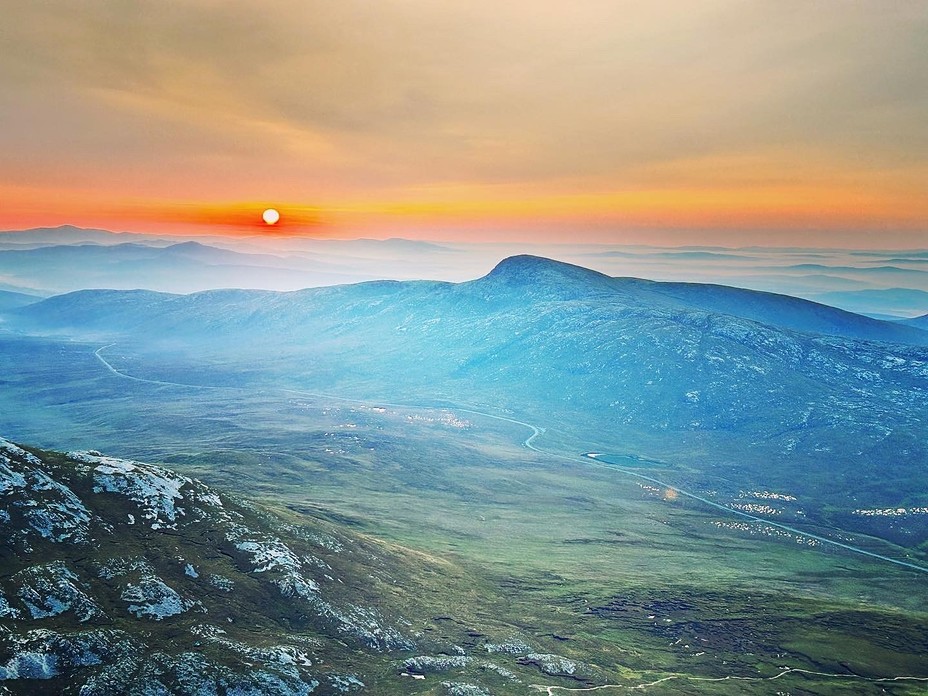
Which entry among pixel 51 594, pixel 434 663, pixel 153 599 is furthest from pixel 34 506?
pixel 434 663

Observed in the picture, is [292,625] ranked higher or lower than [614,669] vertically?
higher

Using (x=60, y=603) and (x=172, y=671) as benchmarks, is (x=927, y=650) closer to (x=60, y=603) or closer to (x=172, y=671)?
(x=172, y=671)

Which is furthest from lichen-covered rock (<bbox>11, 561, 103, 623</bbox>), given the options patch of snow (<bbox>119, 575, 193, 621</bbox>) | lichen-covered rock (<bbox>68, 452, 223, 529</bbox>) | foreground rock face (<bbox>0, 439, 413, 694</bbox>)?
lichen-covered rock (<bbox>68, 452, 223, 529</bbox>)

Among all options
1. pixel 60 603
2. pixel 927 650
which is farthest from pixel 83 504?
pixel 927 650

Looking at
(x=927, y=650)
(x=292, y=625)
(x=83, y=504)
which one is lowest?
(x=927, y=650)

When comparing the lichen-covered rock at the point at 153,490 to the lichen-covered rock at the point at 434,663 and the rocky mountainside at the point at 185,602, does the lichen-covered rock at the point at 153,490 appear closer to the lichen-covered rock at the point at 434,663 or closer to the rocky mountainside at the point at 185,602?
the rocky mountainside at the point at 185,602

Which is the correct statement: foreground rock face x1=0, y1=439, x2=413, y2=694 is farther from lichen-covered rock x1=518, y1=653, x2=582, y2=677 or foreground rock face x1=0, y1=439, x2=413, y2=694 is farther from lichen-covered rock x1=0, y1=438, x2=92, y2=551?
lichen-covered rock x1=518, y1=653, x2=582, y2=677
